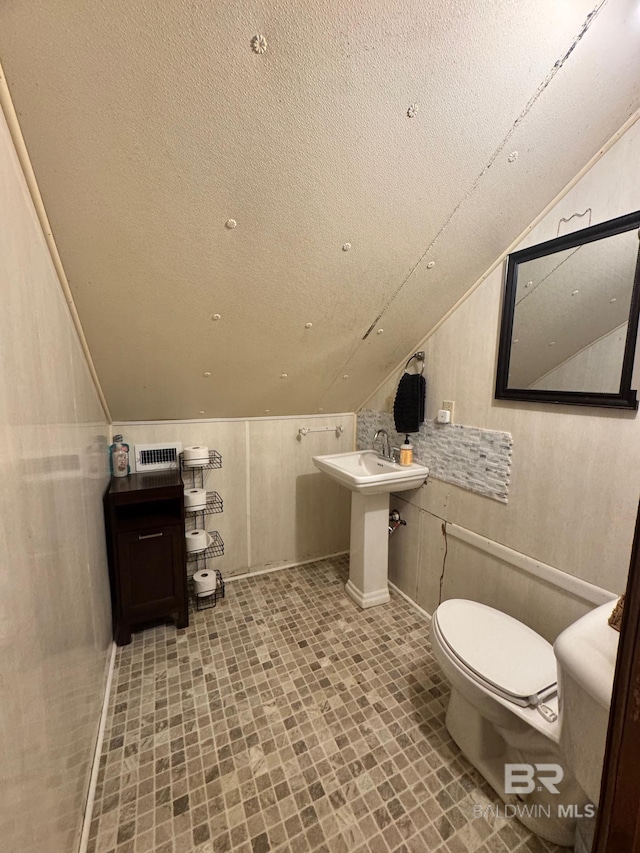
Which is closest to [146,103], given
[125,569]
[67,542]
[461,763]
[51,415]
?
[51,415]

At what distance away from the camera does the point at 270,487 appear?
8.24 feet

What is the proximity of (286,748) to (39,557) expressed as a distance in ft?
3.95

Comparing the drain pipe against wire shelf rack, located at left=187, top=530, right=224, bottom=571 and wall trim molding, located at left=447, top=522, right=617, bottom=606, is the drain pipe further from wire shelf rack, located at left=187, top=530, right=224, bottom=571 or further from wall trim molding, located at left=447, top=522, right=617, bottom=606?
wire shelf rack, located at left=187, top=530, right=224, bottom=571

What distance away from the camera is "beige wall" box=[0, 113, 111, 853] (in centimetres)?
60

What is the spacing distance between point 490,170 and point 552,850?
7.06 ft

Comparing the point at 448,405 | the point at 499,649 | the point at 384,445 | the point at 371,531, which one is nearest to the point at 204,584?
the point at 371,531

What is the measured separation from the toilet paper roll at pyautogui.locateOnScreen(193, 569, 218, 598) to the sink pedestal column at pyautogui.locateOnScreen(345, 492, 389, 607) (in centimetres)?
88

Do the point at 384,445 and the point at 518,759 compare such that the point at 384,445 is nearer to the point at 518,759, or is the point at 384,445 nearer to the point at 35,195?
the point at 518,759

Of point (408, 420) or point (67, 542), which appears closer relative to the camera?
point (67, 542)

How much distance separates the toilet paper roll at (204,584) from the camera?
209 centimetres

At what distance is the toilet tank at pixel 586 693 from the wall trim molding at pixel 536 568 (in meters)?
0.59

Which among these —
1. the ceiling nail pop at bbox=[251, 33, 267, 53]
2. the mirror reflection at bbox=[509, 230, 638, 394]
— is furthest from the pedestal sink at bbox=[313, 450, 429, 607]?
the ceiling nail pop at bbox=[251, 33, 267, 53]

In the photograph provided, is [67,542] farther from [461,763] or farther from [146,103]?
[461,763]

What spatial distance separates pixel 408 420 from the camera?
6.59 feet
